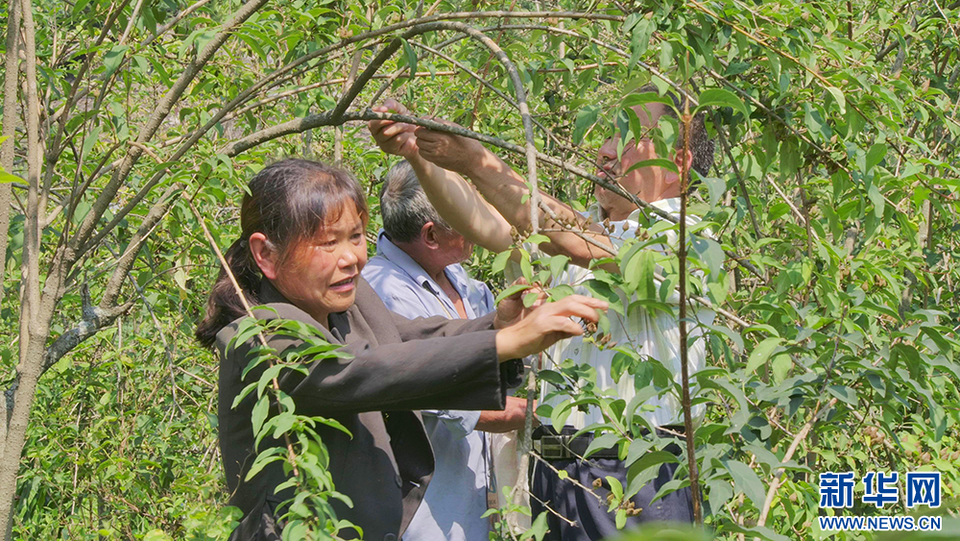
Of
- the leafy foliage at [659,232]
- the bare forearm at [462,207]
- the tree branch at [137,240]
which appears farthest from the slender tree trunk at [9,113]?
the bare forearm at [462,207]

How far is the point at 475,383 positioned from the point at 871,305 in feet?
2.70

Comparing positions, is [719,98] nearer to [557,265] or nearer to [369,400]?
[557,265]

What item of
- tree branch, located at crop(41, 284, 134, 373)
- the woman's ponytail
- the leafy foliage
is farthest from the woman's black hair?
tree branch, located at crop(41, 284, 134, 373)

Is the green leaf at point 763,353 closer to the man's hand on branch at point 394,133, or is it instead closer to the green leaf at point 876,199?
the green leaf at point 876,199

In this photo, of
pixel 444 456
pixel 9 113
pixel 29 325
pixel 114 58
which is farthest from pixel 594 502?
pixel 9 113

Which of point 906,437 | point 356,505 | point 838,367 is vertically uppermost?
point 838,367

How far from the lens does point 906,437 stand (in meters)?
2.51

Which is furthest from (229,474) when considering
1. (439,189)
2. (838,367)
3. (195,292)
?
(195,292)

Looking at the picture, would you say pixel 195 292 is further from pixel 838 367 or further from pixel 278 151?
pixel 838 367

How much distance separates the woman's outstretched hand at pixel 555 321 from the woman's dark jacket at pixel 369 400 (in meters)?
0.10

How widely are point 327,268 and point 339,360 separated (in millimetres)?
347

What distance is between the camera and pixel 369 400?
5.58 feet

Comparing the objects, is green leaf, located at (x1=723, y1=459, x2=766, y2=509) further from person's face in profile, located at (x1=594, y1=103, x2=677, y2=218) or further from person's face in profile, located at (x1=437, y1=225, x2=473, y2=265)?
person's face in profile, located at (x1=437, y1=225, x2=473, y2=265)

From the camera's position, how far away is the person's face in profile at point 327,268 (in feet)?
6.51
